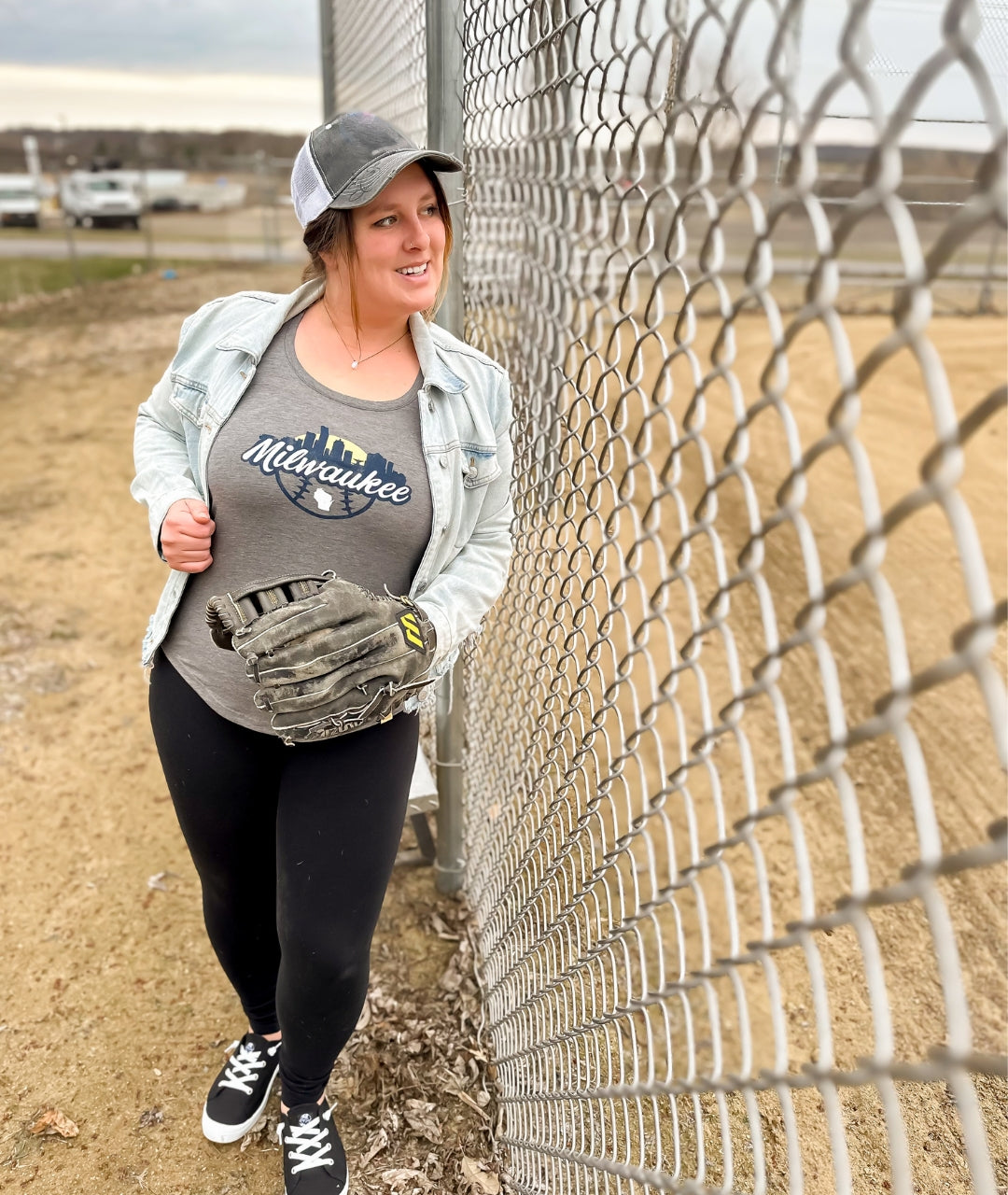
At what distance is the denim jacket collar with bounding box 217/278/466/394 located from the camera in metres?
1.87

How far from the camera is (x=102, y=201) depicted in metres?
24.6

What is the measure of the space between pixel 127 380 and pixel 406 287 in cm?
861

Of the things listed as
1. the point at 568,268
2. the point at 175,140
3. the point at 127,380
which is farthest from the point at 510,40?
the point at 175,140

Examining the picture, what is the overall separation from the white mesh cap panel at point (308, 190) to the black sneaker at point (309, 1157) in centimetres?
202

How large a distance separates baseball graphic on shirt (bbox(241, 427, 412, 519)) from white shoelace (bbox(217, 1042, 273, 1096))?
1.57 m

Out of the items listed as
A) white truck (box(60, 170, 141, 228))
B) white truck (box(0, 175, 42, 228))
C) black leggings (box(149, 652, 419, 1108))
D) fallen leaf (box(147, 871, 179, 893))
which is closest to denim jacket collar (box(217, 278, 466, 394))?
black leggings (box(149, 652, 419, 1108))

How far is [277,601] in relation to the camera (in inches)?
67.1

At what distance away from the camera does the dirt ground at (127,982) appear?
236 cm

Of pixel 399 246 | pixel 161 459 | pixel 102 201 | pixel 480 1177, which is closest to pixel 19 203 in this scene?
pixel 102 201

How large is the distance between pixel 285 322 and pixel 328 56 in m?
6.05

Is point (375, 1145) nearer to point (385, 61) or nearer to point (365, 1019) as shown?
point (365, 1019)

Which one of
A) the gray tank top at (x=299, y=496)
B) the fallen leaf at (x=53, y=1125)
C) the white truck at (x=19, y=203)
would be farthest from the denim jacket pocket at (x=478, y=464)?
the white truck at (x=19, y=203)

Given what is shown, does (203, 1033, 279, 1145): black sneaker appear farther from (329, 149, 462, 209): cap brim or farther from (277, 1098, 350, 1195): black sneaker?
(329, 149, 462, 209): cap brim

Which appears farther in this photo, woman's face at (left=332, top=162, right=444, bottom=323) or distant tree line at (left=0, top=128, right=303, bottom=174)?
distant tree line at (left=0, top=128, right=303, bottom=174)
